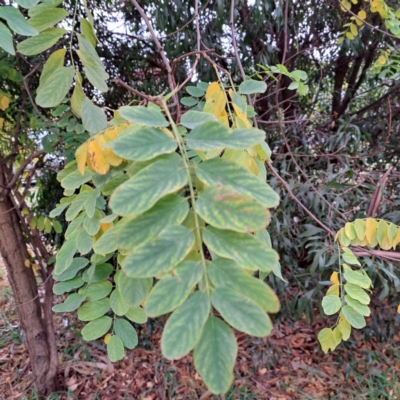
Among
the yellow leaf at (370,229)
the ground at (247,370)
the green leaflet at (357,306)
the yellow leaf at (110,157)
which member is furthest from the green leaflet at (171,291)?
the ground at (247,370)

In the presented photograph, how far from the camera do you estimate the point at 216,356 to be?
11.6 inches

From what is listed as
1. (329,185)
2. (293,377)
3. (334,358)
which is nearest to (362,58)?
(329,185)

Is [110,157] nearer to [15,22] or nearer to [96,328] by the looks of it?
[15,22]

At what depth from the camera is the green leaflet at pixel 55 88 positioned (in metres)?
0.56

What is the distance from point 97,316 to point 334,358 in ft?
6.69

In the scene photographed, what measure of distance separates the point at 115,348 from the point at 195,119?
52 cm

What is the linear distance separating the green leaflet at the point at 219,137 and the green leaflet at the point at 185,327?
0.16 meters

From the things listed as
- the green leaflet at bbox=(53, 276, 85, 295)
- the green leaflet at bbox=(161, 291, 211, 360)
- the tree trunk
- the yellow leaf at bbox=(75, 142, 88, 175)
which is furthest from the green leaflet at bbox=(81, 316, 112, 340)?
the tree trunk

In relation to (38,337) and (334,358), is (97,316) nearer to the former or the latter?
(38,337)

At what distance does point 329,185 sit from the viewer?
168 cm

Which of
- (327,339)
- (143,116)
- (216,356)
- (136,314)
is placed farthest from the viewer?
(327,339)

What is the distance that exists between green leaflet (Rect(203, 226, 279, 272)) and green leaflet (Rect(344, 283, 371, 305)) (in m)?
0.53

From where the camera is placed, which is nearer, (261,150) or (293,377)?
(261,150)

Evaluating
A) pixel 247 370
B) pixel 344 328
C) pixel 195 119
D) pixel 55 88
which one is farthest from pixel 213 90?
pixel 247 370
